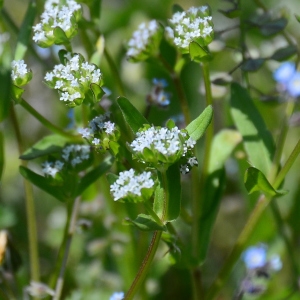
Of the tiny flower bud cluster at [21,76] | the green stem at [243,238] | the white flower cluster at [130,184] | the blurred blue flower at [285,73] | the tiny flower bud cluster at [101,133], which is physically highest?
the tiny flower bud cluster at [21,76]

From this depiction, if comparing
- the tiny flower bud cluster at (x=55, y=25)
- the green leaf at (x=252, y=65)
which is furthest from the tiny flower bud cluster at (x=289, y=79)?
the tiny flower bud cluster at (x=55, y=25)

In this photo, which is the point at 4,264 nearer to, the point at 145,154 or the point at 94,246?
the point at 94,246

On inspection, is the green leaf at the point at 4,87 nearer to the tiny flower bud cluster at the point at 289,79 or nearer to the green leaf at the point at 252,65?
the green leaf at the point at 252,65

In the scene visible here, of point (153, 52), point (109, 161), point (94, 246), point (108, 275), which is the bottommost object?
point (108, 275)

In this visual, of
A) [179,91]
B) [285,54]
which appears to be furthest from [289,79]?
[179,91]

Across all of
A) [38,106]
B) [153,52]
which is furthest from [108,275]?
[38,106]

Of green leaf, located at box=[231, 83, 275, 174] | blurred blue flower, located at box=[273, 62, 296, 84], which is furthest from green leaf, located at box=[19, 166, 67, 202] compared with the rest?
blurred blue flower, located at box=[273, 62, 296, 84]

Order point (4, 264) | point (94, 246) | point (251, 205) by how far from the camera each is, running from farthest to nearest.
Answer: point (251, 205) < point (94, 246) < point (4, 264)
